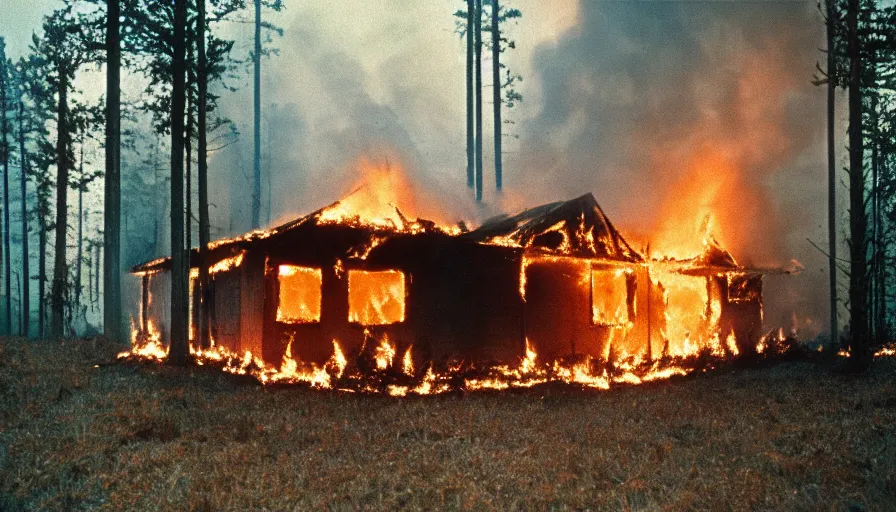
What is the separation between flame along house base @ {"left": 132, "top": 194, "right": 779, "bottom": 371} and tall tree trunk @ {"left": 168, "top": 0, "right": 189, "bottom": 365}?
983 millimetres

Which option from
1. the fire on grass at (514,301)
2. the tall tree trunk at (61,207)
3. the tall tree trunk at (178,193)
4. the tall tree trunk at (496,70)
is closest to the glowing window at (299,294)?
the fire on grass at (514,301)

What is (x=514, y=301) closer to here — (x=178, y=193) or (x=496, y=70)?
(x=178, y=193)

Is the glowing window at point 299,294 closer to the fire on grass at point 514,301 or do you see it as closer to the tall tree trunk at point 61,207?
the fire on grass at point 514,301

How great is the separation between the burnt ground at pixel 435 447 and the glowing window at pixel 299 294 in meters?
1.92

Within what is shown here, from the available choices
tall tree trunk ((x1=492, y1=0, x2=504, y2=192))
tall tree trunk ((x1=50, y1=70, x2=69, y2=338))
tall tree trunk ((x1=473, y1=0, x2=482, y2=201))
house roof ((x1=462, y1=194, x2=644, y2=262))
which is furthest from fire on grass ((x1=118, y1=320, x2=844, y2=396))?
tall tree trunk ((x1=492, y1=0, x2=504, y2=192))

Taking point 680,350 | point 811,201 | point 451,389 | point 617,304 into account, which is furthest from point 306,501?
point 811,201

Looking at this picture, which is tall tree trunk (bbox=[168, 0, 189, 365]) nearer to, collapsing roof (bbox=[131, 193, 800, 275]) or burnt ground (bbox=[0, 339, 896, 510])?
collapsing roof (bbox=[131, 193, 800, 275])

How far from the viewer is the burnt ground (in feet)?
21.4

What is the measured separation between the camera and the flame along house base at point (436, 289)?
14531 mm

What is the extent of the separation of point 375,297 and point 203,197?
901 centimetres

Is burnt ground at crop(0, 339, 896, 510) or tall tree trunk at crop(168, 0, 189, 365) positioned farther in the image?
tall tree trunk at crop(168, 0, 189, 365)

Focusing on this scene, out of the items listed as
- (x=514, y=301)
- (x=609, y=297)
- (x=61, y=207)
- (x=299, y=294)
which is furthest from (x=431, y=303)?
(x=61, y=207)

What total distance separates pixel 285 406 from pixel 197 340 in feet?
29.6

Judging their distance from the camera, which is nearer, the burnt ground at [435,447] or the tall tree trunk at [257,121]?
the burnt ground at [435,447]
